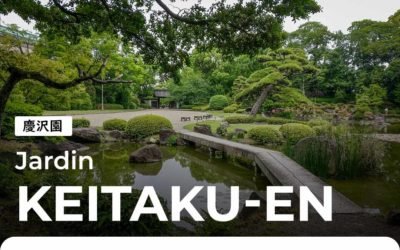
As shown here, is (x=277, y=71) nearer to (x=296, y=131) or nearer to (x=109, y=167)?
(x=296, y=131)

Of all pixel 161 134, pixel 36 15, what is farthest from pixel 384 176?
pixel 161 134

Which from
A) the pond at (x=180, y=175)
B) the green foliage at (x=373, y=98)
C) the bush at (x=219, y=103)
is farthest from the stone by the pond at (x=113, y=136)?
the green foliage at (x=373, y=98)

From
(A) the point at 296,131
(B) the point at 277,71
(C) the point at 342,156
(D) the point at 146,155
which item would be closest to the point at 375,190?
(C) the point at 342,156

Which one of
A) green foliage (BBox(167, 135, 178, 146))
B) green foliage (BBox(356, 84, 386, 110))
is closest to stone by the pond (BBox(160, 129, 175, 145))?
green foliage (BBox(167, 135, 178, 146))

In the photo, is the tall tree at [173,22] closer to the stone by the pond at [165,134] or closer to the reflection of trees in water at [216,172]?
the reflection of trees in water at [216,172]

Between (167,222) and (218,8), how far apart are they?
362 centimetres

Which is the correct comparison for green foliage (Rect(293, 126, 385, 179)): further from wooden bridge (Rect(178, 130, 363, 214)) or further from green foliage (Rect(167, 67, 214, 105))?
green foliage (Rect(167, 67, 214, 105))

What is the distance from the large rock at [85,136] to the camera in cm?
1494

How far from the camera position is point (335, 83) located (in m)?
37.4

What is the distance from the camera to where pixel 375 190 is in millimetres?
7105

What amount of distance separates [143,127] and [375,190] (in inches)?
427

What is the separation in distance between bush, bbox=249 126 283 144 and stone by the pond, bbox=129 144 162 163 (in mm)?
4737

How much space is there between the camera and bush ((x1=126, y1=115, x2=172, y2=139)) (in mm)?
16234

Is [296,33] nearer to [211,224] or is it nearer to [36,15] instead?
[36,15]
